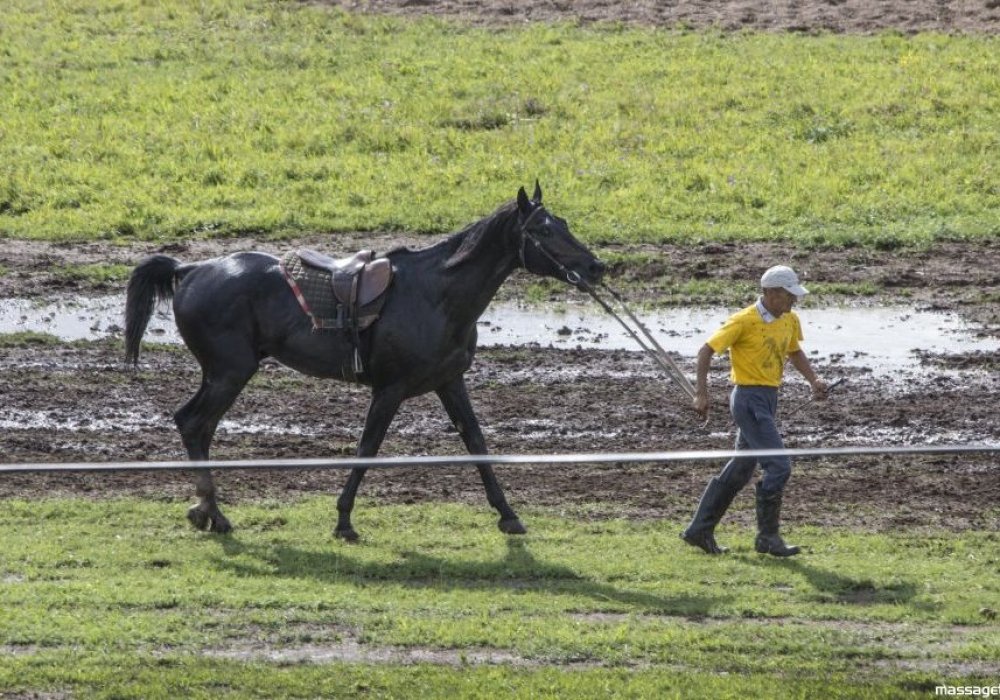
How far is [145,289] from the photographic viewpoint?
13.0m

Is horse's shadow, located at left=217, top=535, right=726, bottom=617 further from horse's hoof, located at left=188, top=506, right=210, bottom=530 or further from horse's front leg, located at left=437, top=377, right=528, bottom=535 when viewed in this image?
horse's front leg, located at left=437, top=377, right=528, bottom=535

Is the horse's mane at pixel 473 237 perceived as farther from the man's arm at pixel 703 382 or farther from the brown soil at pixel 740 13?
the brown soil at pixel 740 13

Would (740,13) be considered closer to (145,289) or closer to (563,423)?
(563,423)

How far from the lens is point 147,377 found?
1616cm

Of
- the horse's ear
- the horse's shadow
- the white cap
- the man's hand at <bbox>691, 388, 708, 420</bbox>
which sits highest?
the horse's ear

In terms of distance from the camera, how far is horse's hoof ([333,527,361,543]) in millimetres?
12109

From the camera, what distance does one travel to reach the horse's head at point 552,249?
39.9 feet

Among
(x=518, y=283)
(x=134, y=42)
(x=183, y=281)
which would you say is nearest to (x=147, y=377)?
(x=183, y=281)

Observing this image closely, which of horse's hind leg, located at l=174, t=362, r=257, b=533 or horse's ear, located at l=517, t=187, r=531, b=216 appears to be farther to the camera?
horse's hind leg, located at l=174, t=362, r=257, b=533

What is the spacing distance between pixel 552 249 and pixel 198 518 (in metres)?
3.11

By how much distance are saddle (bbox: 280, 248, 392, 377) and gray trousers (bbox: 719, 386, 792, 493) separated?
265 cm

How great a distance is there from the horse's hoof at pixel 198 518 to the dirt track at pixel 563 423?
85 cm

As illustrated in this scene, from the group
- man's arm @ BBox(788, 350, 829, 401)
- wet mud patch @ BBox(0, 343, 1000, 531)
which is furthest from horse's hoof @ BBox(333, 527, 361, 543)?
man's arm @ BBox(788, 350, 829, 401)

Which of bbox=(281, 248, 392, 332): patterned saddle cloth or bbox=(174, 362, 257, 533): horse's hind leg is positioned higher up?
bbox=(281, 248, 392, 332): patterned saddle cloth
